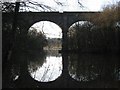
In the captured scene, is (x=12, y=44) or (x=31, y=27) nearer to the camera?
(x=12, y=44)

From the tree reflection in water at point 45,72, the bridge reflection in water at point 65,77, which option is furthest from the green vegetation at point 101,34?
the tree reflection in water at point 45,72

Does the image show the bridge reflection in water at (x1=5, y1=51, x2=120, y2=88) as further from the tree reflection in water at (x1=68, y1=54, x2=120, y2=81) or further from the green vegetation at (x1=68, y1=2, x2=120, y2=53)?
the green vegetation at (x1=68, y1=2, x2=120, y2=53)

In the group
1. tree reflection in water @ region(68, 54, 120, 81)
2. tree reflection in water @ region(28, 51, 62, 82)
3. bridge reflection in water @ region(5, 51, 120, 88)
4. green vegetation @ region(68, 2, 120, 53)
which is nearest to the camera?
green vegetation @ region(68, 2, 120, 53)

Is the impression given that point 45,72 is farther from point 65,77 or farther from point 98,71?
point 98,71

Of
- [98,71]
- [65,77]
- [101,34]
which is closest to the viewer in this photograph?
[101,34]

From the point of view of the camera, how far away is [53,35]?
6.02 ft

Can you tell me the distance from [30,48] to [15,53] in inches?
12.6

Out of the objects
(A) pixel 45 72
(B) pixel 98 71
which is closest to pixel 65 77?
(A) pixel 45 72

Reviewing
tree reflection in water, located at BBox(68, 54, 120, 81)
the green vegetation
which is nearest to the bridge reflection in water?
tree reflection in water, located at BBox(68, 54, 120, 81)

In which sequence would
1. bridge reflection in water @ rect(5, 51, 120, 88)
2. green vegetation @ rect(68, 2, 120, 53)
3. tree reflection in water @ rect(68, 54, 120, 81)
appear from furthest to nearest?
tree reflection in water @ rect(68, 54, 120, 81) → bridge reflection in water @ rect(5, 51, 120, 88) → green vegetation @ rect(68, 2, 120, 53)

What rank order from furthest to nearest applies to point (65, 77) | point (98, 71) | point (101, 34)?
point (98, 71) → point (65, 77) → point (101, 34)

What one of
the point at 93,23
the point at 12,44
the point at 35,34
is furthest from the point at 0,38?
the point at 93,23

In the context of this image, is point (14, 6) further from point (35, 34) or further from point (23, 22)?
point (35, 34)

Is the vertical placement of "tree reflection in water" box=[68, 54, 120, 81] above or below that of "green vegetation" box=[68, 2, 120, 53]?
below
